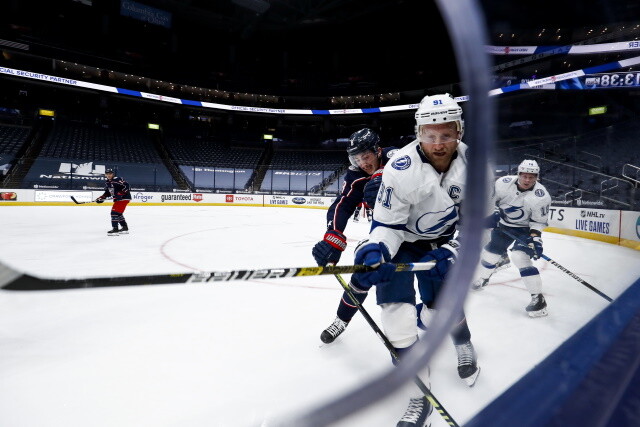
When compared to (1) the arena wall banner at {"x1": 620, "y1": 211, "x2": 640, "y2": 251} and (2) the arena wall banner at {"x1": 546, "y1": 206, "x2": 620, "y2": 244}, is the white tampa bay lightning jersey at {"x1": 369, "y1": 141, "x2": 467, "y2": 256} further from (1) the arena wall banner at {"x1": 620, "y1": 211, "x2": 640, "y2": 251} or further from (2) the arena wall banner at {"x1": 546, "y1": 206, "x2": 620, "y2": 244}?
(2) the arena wall banner at {"x1": 546, "y1": 206, "x2": 620, "y2": 244}

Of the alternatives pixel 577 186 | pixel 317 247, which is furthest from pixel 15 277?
pixel 577 186

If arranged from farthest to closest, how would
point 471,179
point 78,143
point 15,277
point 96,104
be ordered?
Result: point 96,104 → point 78,143 → point 15,277 → point 471,179

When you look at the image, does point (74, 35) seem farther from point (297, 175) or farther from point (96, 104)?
point (297, 175)

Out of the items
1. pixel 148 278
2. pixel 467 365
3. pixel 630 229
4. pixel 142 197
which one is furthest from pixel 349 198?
pixel 142 197

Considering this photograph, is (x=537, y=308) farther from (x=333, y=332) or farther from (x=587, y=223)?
(x=587, y=223)

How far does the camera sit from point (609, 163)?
8383mm

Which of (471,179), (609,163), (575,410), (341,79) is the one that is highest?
(341,79)

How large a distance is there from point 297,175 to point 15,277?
23.0 m

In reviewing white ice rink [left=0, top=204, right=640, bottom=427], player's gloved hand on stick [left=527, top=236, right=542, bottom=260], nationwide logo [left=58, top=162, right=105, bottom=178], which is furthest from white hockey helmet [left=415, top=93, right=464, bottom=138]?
nationwide logo [left=58, top=162, right=105, bottom=178]

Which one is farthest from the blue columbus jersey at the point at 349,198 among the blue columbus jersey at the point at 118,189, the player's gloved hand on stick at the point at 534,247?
the blue columbus jersey at the point at 118,189

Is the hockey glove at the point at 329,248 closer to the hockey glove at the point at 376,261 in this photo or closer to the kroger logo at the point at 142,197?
the hockey glove at the point at 376,261

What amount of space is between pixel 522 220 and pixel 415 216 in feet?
7.08

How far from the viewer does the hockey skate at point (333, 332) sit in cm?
206

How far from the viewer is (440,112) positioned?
1.30 m
